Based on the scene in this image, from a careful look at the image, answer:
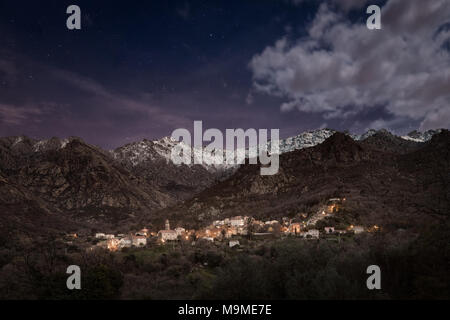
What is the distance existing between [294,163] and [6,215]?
150m

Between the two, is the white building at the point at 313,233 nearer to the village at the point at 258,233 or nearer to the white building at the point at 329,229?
the village at the point at 258,233

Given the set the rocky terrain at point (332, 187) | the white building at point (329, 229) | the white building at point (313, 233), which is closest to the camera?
the white building at point (313, 233)

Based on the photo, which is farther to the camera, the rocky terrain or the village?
the rocky terrain

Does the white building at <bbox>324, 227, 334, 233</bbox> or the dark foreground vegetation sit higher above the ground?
the dark foreground vegetation

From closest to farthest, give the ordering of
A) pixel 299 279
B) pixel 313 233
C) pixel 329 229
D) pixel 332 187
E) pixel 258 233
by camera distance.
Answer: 1. pixel 299 279
2. pixel 313 233
3. pixel 329 229
4. pixel 258 233
5. pixel 332 187

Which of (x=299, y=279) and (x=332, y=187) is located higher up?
(x=332, y=187)

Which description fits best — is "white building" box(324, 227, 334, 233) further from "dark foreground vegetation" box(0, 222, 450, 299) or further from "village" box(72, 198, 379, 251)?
"dark foreground vegetation" box(0, 222, 450, 299)

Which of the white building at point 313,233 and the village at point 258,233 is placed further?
the village at point 258,233

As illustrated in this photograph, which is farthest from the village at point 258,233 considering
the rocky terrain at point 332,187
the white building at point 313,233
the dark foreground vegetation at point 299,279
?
the dark foreground vegetation at point 299,279

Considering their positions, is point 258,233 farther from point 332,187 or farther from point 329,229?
point 332,187

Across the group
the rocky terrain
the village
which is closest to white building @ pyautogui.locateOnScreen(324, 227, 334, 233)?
the village

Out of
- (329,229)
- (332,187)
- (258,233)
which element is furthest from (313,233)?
(332,187)

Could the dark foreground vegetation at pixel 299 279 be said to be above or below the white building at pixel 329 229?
above
